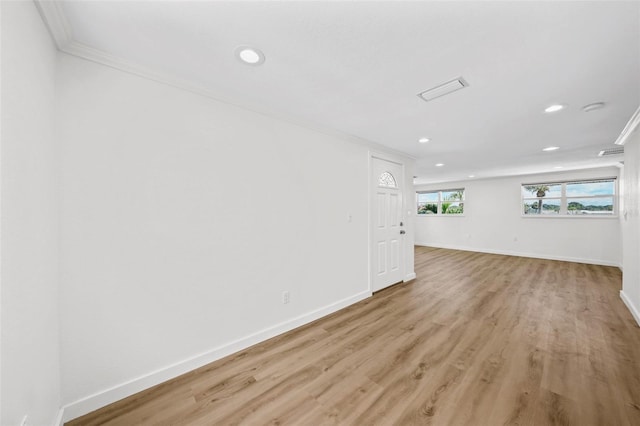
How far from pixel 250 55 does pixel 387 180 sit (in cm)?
300

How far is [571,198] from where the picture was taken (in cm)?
606

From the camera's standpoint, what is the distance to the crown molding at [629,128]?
2.47 meters

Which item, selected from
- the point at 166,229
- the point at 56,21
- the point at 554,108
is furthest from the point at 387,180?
the point at 56,21

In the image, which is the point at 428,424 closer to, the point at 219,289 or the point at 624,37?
the point at 219,289

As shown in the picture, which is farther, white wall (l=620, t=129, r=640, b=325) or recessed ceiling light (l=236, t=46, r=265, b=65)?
white wall (l=620, t=129, r=640, b=325)

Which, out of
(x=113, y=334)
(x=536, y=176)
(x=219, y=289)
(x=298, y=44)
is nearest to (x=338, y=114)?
(x=298, y=44)

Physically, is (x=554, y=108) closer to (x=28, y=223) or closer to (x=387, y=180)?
(x=387, y=180)

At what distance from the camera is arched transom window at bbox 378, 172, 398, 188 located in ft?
12.7

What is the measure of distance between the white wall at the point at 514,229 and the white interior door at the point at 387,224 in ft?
15.9

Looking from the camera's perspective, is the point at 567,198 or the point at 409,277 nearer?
the point at 409,277

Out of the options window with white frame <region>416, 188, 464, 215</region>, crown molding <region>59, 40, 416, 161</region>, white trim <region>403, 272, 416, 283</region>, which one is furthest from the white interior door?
window with white frame <region>416, 188, 464, 215</region>

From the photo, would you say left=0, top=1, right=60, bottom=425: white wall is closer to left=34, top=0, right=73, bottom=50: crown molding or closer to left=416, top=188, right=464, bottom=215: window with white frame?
left=34, top=0, right=73, bottom=50: crown molding

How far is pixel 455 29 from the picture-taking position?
1.32 meters

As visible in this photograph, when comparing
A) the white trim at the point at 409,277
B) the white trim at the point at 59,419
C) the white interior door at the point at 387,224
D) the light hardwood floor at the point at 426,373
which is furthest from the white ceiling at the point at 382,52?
the white trim at the point at 409,277
